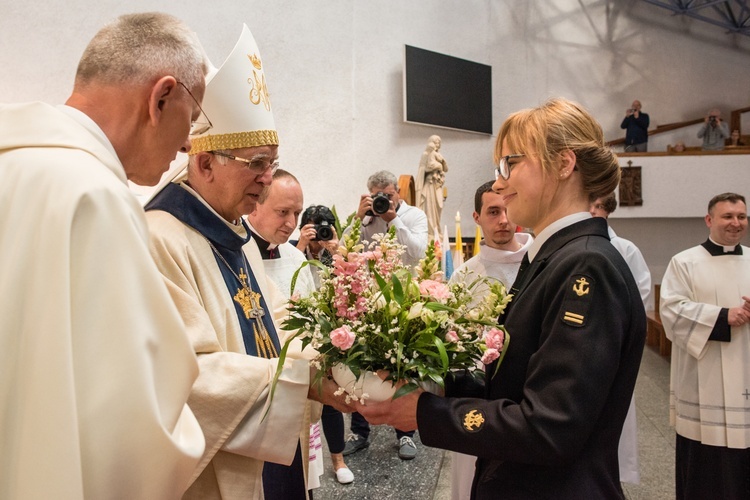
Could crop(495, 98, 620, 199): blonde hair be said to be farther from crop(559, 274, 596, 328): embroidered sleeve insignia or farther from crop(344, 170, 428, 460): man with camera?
crop(344, 170, 428, 460): man with camera

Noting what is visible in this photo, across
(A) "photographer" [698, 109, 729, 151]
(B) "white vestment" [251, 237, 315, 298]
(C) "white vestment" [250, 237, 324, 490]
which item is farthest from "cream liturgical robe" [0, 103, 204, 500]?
(A) "photographer" [698, 109, 729, 151]

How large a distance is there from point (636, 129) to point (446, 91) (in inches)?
168

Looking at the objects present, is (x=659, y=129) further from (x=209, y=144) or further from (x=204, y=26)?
(x=209, y=144)

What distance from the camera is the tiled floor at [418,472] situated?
389 cm

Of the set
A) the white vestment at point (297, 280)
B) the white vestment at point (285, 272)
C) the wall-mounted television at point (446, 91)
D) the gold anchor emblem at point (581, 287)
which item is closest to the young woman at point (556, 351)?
the gold anchor emblem at point (581, 287)

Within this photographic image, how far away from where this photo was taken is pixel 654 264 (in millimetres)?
13453

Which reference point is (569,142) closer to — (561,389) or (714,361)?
(561,389)

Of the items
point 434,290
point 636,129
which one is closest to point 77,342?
point 434,290

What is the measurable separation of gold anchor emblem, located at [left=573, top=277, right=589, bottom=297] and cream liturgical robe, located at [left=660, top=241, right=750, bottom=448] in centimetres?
277

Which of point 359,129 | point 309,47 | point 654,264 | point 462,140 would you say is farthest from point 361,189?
point 654,264

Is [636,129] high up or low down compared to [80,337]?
up

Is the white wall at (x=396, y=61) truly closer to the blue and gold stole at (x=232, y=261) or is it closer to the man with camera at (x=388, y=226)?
the man with camera at (x=388, y=226)

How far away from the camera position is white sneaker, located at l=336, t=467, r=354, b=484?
3984 mm

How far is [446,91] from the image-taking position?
11.1m
